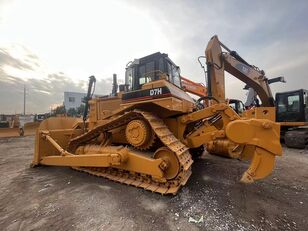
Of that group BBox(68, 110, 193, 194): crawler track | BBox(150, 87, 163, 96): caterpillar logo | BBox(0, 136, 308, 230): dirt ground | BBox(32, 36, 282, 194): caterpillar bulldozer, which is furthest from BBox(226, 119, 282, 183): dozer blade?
BBox(150, 87, 163, 96): caterpillar logo

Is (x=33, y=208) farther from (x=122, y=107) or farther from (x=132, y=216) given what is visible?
(x=122, y=107)

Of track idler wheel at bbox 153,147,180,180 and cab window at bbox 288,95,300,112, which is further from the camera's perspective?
cab window at bbox 288,95,300,112

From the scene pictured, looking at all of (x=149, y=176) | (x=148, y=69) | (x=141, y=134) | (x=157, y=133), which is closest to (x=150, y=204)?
(x=149, y=176)

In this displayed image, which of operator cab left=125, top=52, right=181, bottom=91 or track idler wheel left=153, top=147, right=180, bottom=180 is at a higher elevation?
operator cab left=125, top=52, right=181, bottom=91

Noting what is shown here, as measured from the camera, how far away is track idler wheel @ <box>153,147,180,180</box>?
11.5ft

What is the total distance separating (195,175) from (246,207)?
1.63 metres

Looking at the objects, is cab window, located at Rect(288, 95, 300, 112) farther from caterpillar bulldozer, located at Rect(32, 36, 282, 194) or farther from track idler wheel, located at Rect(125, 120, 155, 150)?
track idler wheel, located at Rect(125, 120, 155, 150)

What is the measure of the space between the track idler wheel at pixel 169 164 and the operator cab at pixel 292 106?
8.82 metres

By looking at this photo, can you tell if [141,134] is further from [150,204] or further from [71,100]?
[71,100]

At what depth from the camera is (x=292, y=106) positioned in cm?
987

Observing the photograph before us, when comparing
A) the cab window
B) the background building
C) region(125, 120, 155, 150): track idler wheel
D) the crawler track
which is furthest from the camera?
the background building

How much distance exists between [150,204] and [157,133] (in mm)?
1167

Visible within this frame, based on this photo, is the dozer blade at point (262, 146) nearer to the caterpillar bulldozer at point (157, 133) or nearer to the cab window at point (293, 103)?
the caterpillar bulldozer at point (157, 133)

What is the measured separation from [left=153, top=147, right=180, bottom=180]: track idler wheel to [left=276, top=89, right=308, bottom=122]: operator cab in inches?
347
